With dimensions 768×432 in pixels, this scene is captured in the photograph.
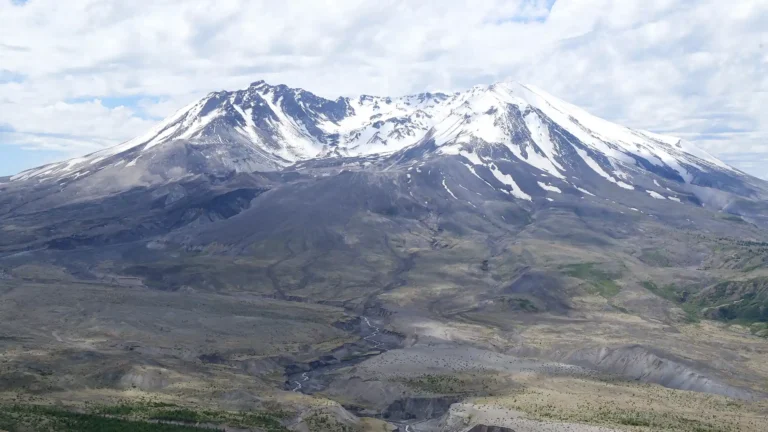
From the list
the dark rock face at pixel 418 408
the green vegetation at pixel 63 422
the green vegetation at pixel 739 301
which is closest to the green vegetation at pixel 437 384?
the dark rock face at pixel 418 408

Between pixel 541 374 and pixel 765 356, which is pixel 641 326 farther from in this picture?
pixel 541 374

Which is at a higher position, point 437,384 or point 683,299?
point 437,384

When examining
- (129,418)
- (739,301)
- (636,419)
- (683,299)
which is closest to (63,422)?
(129,418)

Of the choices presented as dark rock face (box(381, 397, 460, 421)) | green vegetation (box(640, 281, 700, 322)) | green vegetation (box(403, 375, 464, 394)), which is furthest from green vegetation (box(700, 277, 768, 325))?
dark rock face (box(381, 397, 460, 421))

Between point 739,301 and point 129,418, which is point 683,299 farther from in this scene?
point 129,418

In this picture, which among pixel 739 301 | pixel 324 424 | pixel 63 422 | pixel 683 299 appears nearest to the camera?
pixel 63 422

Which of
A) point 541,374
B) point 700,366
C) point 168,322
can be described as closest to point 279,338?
point 168,322

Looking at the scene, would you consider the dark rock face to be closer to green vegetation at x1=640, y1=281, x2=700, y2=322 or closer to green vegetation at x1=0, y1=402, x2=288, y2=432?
green vegetation at x1=0, y1=402, x2=288, y2=432

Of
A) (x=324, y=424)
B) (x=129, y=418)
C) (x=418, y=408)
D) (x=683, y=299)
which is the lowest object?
(x=683, y=299)

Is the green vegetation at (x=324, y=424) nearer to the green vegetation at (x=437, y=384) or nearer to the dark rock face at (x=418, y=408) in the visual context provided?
the dark rock face at (x=418, y=408)
